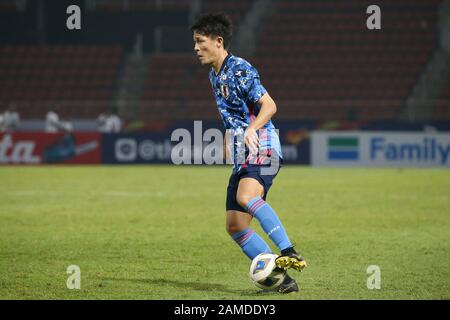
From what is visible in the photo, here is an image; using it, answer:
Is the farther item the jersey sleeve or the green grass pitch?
the green grass pitch

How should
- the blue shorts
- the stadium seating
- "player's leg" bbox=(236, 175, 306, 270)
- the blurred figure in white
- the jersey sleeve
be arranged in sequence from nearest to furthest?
"player's leg" bbox=(236, 175, 306, 270) < the jersey sleeve < the blue shorts < the blurred figure in white < the stadium seating

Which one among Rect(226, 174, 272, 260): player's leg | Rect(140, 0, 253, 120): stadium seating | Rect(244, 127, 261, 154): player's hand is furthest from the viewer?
Rect(140, 0, 253, 120): stadium seating

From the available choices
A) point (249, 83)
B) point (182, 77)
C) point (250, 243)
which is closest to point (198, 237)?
point (250, 243)

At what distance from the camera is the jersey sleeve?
686 centimetres

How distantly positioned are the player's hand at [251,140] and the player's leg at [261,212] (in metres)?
0.43

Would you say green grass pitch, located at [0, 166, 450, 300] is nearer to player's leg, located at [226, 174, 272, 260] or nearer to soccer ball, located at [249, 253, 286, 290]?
soccer ball, located at [249, 253, 286, 290]

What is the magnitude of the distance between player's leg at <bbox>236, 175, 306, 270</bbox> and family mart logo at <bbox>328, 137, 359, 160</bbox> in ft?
56.3

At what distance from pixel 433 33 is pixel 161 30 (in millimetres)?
10963

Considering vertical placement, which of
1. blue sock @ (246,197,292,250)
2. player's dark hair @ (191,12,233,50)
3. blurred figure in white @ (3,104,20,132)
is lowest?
blurred figure in white @ (3,104,20,132)

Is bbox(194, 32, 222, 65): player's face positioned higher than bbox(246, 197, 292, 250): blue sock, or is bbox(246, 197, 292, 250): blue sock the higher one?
bbox(194, 32, 222, 65): player's face

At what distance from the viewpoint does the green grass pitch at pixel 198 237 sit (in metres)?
7.04

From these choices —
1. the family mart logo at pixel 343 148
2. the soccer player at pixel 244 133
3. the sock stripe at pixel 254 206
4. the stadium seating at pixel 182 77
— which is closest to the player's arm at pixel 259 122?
the soccer player at pixel 244 133

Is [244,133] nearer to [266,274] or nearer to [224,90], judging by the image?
[224,90]

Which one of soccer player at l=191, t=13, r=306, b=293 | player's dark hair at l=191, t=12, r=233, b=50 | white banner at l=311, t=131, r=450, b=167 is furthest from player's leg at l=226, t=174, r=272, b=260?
white banner at l=311, t=131, r=450, b=167
